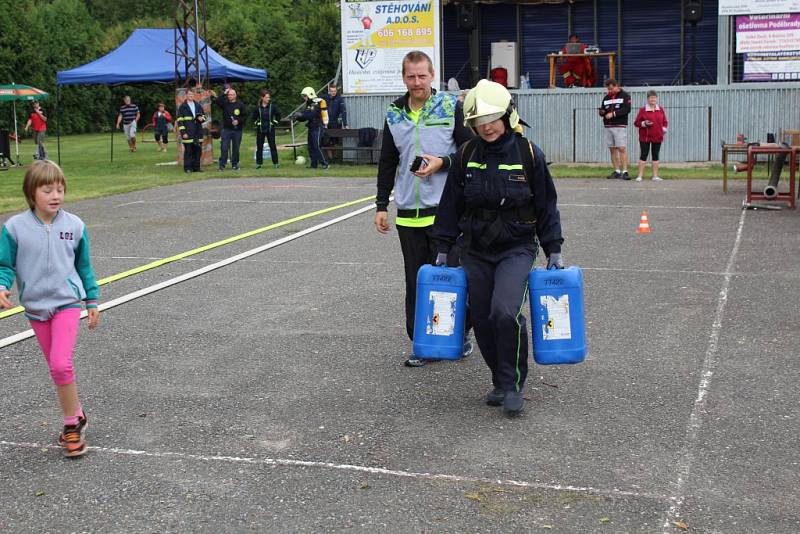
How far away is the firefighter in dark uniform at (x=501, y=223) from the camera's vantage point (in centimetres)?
578

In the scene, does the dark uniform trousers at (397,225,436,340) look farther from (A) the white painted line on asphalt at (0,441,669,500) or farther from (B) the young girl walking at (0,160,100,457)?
(B) the young girl walking at (0,160,100,457)

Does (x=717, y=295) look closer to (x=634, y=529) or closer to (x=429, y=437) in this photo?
(x=429, y=437)

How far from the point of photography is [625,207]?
15.9 meters

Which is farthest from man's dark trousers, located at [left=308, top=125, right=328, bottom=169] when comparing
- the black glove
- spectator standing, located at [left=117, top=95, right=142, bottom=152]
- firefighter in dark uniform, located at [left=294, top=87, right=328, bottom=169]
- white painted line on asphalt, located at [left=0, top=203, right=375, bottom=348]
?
the black glove

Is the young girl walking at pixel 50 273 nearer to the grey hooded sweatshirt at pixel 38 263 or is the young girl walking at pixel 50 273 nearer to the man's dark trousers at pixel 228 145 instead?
the grey hooded sweatshirt at pixel 38 263

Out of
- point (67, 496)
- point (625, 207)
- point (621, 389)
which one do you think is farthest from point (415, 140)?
point (625, 207)

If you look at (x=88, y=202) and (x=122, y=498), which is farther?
(x=88, y=202)

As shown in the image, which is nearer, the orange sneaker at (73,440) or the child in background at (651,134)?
the orange sneaker at (73,440)

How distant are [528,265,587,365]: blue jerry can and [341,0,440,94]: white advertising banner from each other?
2102cm

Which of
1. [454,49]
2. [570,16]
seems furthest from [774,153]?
[454,49]

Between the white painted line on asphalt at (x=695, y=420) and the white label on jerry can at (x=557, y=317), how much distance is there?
792 mm

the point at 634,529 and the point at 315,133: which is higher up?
the point at 315,133

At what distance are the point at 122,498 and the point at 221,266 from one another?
20.8 feet

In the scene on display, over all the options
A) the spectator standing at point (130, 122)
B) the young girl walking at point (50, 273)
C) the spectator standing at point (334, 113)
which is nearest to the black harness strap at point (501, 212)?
the young girl walking at point (50, 273)
